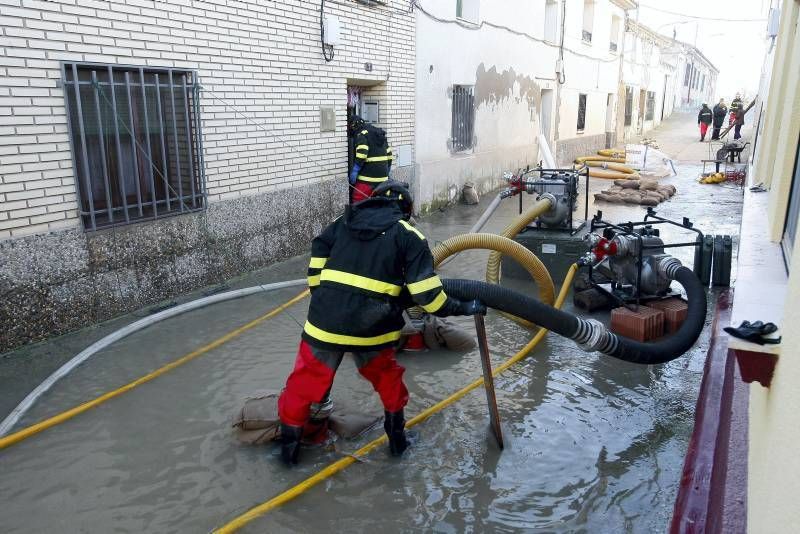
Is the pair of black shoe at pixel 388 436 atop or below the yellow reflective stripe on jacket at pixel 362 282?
below

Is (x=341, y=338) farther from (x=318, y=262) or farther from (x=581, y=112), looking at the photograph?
(x=581, y=112)

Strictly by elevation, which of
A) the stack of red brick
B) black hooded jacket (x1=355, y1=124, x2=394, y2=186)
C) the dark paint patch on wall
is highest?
the dark paint patch on wall

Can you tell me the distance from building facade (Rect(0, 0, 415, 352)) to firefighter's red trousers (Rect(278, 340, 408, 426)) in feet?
8.99

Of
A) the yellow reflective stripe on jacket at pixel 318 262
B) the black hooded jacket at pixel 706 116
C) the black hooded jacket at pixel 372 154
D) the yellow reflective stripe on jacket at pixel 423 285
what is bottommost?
the yellow reflective stripe on jacket at pixel 423 285

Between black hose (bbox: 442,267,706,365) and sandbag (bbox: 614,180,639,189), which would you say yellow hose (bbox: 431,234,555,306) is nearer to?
black hose (bbox: 442,267,706,365)

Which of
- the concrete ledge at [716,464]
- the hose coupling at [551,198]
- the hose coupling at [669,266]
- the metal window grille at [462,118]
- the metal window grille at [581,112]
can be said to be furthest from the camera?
the metal window grille at [581,112]

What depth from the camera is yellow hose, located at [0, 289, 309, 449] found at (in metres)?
3.66

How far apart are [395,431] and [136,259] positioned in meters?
3.42

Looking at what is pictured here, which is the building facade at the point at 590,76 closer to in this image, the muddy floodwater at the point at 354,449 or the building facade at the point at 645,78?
the building facade at the point at 645,78

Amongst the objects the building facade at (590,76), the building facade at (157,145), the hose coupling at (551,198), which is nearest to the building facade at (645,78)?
the building facade at (590,76)

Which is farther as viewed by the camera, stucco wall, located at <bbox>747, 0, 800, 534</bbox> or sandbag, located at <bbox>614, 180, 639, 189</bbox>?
sandbag, located at <bbox>614, 180, 639, 189</bbox>

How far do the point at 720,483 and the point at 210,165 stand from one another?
561cm

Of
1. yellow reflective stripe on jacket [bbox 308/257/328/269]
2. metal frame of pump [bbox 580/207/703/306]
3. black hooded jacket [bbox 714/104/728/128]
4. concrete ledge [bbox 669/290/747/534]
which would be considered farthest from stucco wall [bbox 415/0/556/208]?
black hooded jacket [bbox 714/104/728/128]

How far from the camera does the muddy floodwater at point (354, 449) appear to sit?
3.12 metres
